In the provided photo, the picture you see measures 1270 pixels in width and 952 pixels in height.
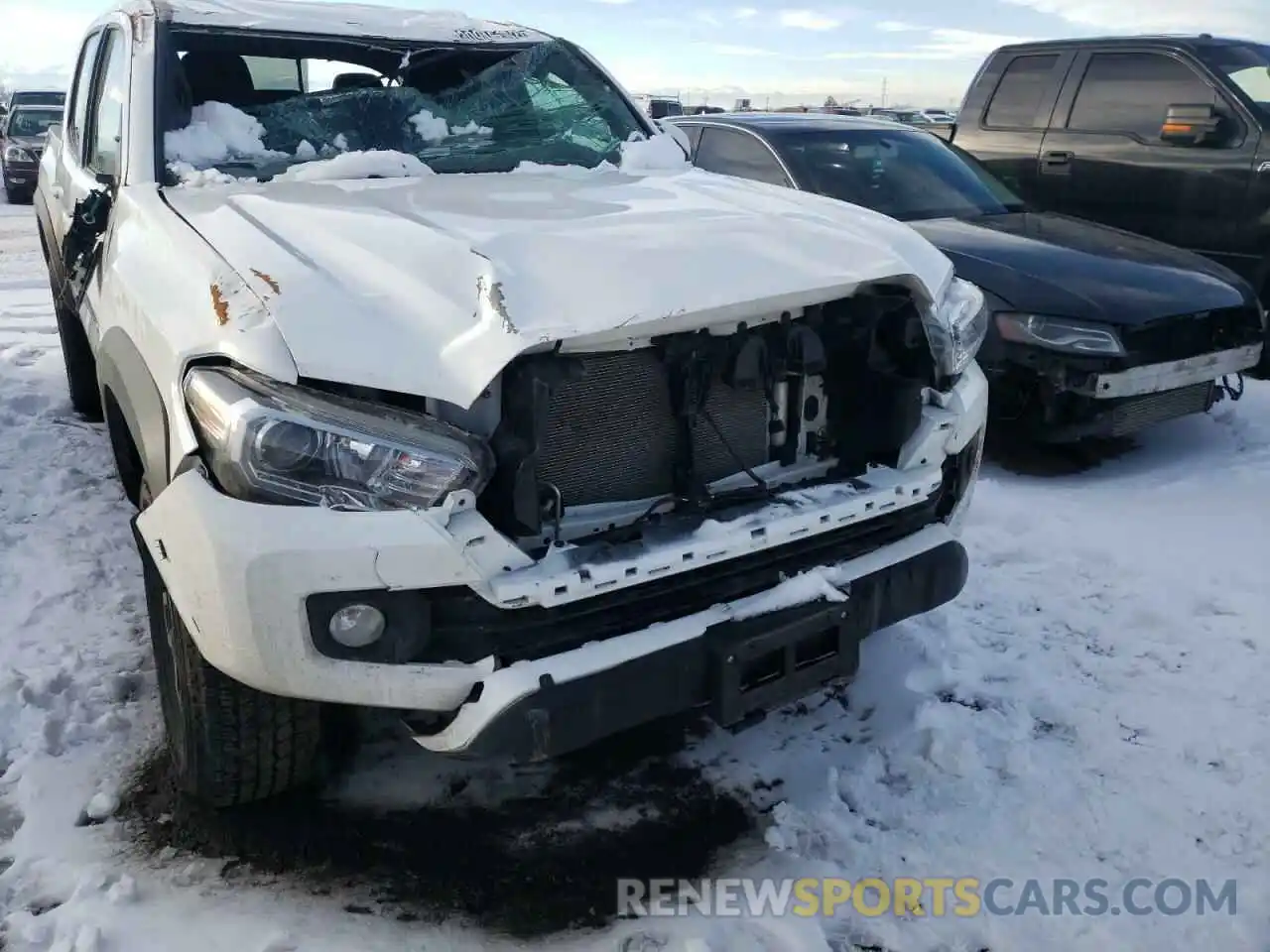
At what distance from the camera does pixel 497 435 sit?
2.04m

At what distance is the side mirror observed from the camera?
6.23 m

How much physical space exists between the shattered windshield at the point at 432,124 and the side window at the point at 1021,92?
4287 mm

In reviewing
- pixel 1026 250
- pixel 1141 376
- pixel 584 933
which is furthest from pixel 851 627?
pixel 1026 250

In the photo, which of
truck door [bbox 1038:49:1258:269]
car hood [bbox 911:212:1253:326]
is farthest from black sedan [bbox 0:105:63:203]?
car hood [bbox 911:212:1253:326]

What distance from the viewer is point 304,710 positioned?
2.28 m

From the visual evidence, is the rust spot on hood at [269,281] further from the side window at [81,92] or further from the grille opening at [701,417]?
the side window at [81,92]

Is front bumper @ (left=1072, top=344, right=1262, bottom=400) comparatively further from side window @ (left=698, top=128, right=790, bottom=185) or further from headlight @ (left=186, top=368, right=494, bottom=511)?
headlight @ (left=186, top=368, right=494, bottom=511)

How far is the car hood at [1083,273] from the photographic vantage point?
450 centimetres

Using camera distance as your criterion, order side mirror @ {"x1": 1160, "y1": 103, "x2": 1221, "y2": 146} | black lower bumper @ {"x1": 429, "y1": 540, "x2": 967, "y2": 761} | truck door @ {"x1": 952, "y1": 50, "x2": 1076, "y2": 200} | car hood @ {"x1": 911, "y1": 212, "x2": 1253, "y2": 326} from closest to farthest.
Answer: black lower bumper @ {"x1": 429, "y1": 540, "x2": 967, "y2": 761} → car hood @ {"x1": 911, "y1": 212, "x2": 1253, "y2": 326} → side mirror @ {"x1": 1160, "y1": 103, "x2": 1221, "y2": 146} → truck door @ {"x1": 952, "y1": 50, "x2": 1076, "y2": 200}

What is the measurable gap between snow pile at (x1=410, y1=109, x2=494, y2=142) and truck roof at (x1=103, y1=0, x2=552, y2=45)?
39cm

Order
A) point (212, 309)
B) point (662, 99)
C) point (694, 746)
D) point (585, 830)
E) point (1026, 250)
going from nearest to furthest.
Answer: point (212, 309)
point (585, 830)
point (694, 746)
point (1026, 250)
point (662, 99)

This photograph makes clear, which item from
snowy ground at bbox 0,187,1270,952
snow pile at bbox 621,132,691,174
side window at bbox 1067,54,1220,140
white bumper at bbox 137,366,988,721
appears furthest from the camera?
side window at bbox 1067,54,1220,140

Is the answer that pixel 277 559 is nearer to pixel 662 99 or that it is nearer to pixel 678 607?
pixel 678 607

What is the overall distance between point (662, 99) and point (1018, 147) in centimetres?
248
